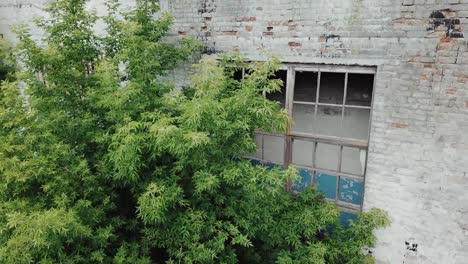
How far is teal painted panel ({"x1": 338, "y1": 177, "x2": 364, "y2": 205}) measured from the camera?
449 cm

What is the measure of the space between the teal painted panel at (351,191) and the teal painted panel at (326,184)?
0.35 feet

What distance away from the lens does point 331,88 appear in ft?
14.3

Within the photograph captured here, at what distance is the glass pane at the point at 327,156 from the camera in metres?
4.54

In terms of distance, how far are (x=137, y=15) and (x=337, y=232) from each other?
3.94 meters

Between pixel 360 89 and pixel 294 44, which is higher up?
pixel 294 44

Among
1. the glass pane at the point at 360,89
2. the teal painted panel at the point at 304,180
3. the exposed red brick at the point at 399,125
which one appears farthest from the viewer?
the teal painted panel at the point at 304,180

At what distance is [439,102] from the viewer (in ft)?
12.0

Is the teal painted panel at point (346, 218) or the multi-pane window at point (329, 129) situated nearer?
the multi-pane window at point (329, 129)

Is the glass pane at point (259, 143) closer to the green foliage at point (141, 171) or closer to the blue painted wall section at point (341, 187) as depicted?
the blue painted wall section at point (341, 187)

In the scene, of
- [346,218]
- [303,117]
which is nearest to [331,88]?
[303,117]

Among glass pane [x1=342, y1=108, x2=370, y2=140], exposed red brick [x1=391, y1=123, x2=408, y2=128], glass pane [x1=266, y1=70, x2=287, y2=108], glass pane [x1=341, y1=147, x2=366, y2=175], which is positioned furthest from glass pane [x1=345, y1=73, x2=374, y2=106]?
glass pane [x1=266, y1=70, x2=287, y2=108]

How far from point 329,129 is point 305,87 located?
653 mm

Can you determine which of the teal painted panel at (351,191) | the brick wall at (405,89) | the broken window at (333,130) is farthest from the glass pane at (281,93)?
the teal painted panel at (351,191)

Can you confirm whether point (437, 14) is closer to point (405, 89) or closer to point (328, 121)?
point (405, 89)
